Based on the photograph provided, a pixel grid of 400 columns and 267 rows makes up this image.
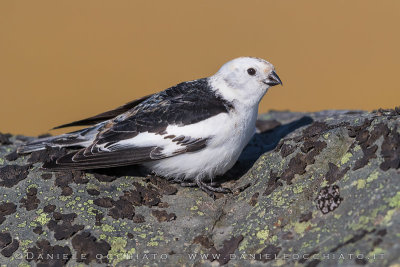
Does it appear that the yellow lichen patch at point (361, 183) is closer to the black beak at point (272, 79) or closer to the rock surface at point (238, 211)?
the rock surface at point (238, 211)

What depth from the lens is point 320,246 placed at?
3338mm

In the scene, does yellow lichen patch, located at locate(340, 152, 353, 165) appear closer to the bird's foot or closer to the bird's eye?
the bird's foot

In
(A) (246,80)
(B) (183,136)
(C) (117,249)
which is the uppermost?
(A) (246,80)

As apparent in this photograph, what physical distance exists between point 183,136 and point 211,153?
0.34 m

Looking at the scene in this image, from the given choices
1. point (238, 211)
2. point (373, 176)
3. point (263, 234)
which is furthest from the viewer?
point (238, 211)

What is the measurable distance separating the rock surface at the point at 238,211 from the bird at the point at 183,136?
164 mm

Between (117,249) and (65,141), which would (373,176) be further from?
(65,141)

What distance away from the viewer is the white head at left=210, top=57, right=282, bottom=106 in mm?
5355

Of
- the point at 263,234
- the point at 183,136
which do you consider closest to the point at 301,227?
the point at 263,234

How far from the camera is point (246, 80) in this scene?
543 cm

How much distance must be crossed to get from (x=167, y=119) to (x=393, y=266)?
9.37ft

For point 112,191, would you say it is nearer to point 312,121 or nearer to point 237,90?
point 237,90

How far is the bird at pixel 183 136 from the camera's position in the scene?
4918 mm

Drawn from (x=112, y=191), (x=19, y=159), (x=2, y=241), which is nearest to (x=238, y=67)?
(x=112, y=191)
